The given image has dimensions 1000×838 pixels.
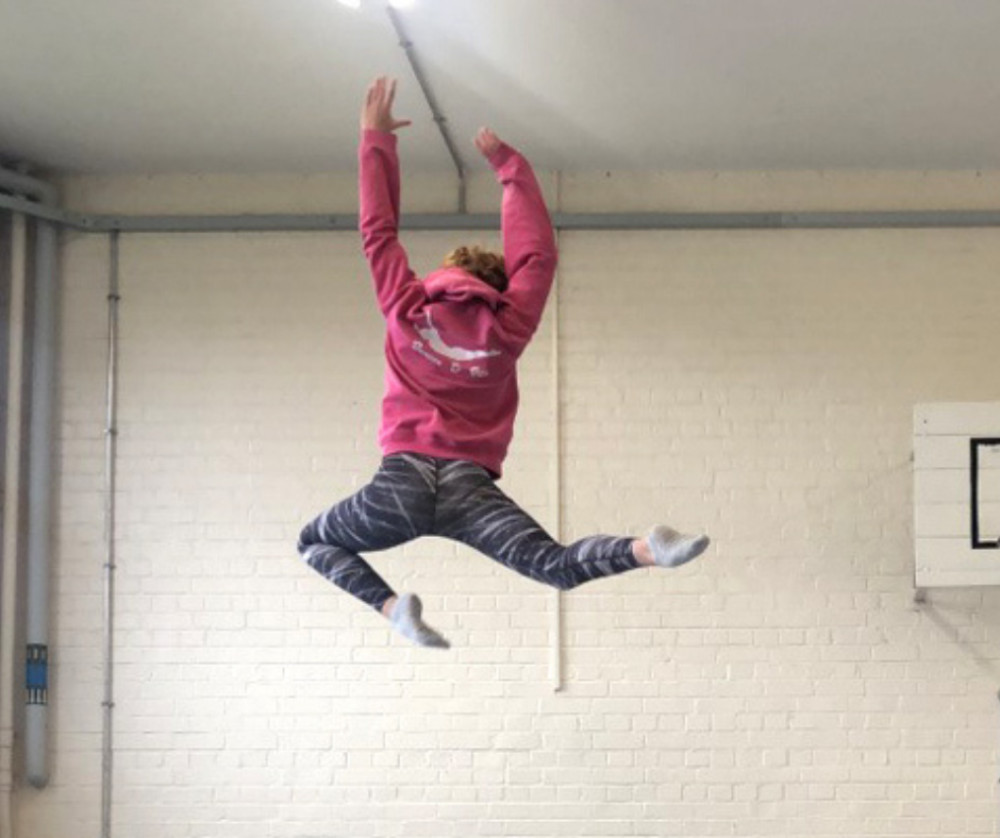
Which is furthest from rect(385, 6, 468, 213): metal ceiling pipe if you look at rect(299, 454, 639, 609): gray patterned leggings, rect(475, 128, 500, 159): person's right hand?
rect(299, 454, 639, 609): gray patterned leggings

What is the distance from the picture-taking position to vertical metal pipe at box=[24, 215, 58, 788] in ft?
18.1

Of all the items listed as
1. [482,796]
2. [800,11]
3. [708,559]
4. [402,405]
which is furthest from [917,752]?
[402,405]

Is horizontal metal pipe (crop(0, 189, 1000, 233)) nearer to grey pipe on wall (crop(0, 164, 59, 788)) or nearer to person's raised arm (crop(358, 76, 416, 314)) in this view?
grey pipe on wall (crop(0, 164, 59, 788))

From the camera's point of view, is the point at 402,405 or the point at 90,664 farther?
the point at 90,664

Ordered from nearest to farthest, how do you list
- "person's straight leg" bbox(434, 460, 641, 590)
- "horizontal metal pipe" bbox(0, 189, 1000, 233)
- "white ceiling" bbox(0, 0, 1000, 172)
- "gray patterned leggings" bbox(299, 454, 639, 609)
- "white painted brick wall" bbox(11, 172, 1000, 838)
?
"person's straight leg" bbox(434, 460, 641, 590) → "gray patterned leggings" bbox(299, 454, 639, 609) → "white ceiling" bbox(0, 0, 1000, 172) → "white painted brick wall" bbox(11, 172, 1000, 838) → "horizontal metal pipe" bbox(0, 189, 1000, 233)

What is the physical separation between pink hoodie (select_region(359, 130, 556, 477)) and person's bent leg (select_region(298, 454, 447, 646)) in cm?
6

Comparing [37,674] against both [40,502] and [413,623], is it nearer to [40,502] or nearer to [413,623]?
[40,502]

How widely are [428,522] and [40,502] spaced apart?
324 cm

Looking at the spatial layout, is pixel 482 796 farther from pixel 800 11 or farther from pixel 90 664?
pixel 800 11

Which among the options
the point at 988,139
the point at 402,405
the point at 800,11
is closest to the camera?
the point at 402,405

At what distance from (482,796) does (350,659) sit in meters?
0.78

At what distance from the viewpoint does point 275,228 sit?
18.8 ft

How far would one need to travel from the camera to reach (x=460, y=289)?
2.88 meters

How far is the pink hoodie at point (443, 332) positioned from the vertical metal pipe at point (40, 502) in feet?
10.3
